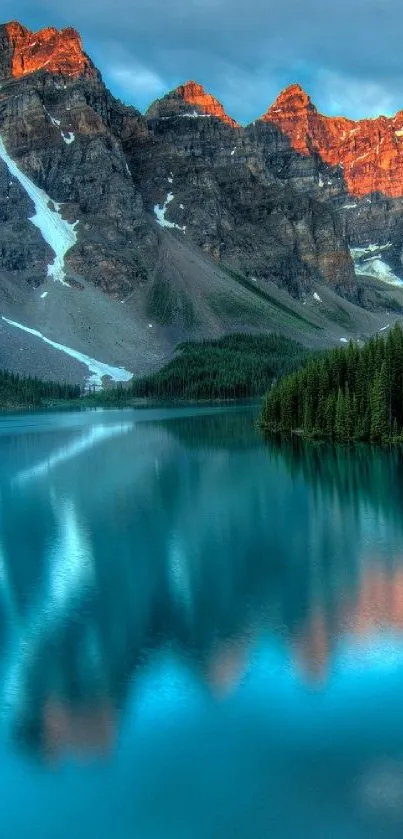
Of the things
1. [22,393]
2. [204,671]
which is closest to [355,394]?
[204,671]

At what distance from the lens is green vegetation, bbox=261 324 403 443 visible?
7281 cm

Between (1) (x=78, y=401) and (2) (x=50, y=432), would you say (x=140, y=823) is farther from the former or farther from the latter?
(1) (x=78, y=401)

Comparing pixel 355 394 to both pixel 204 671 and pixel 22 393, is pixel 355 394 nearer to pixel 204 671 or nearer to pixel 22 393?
pixel 204 671

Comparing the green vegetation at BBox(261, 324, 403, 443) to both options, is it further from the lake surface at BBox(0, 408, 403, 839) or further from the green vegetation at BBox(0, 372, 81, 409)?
the green vegetation at BBox(0, 372, 81, 409)

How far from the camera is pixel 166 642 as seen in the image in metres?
21.6

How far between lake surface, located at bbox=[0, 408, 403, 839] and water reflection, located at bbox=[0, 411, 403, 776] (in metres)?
0.09

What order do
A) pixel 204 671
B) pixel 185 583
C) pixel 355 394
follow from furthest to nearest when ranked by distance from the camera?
pixel 355 394 → pixel 185 583 → pixel 204 671

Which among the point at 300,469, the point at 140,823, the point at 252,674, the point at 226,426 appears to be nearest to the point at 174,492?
the point at 300,469

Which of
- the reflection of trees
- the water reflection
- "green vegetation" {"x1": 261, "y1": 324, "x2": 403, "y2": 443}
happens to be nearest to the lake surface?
the water reflection

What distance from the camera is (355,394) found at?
253 feet

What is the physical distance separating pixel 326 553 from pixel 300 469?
25.3m

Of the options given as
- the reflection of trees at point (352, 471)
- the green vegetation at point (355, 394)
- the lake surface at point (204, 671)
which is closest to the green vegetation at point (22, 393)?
the green vegetation at point (355, 394)

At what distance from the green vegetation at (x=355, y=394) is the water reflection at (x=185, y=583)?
16009mm

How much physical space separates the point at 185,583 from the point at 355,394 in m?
52.3
